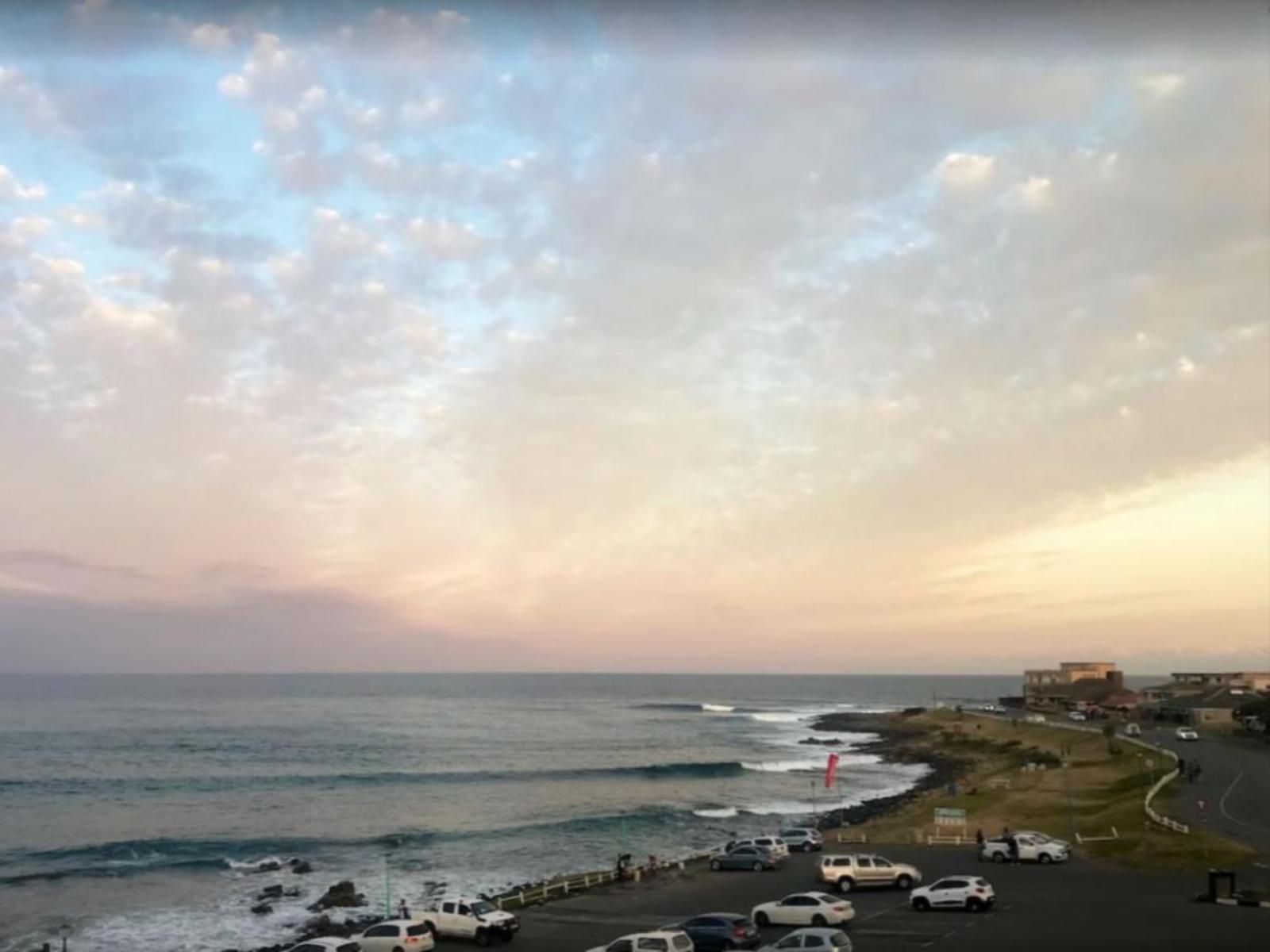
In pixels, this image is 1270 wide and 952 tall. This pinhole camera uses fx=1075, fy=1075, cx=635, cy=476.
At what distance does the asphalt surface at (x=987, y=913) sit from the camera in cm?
2655

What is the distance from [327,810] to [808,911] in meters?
54.3

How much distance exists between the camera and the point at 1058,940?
26391mm

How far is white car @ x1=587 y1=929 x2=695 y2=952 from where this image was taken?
24.9 meters

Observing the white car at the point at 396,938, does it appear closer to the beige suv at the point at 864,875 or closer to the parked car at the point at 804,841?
the beige suv at the point at 864,875

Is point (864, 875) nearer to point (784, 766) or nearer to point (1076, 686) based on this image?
point (784, 766)

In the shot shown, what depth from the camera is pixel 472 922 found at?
31.3 meters

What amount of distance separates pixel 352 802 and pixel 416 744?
49.1 metres

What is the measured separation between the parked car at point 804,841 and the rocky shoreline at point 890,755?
13.9 meters

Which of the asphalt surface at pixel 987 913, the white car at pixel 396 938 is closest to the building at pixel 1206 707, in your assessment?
the asphalt surface at pixel 987 913

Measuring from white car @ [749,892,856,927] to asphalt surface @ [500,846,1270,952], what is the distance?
40 centimetres

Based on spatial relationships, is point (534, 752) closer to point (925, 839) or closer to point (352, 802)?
point (352, 802)

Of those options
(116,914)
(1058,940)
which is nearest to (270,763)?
(116,914)

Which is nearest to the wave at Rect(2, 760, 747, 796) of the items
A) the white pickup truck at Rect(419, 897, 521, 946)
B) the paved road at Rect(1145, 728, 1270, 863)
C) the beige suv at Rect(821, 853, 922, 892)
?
the paved road at Rect(1145, 728, 1270, 863)

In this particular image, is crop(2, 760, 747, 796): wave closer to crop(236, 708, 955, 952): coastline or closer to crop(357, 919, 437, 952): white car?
crop(236, 708, 955, 952): coastline
